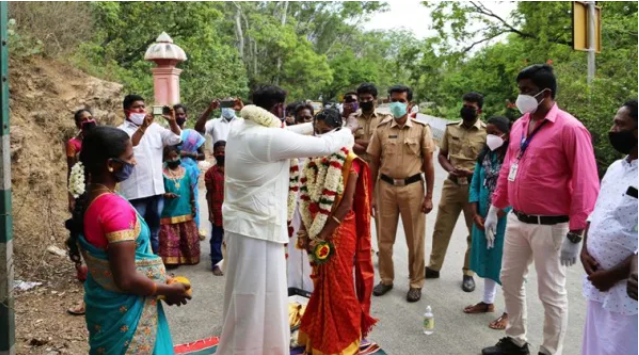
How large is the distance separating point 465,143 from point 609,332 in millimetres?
3268

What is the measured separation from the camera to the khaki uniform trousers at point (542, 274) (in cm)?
387

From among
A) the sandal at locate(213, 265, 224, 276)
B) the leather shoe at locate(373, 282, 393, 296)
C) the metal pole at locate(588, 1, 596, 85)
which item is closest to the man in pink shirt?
the leather shoe at locate(373, 282, 393, 296)

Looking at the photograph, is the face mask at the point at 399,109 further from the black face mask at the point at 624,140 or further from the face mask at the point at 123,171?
the face mask at the point at 123,171

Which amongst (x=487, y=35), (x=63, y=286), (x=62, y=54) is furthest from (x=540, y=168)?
(x=487, y=35)

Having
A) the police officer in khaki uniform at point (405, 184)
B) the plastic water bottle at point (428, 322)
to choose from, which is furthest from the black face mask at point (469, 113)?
the plastic water bottle at point (428, 322)

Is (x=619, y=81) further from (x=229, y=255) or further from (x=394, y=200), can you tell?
(x=229, y=255)

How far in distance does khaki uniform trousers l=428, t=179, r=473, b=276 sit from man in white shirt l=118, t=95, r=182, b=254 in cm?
313

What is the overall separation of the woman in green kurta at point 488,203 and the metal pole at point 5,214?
3927 millimetres

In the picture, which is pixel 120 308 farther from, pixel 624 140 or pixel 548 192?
pixel 548 192

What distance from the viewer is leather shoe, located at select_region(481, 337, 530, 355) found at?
4.25 m

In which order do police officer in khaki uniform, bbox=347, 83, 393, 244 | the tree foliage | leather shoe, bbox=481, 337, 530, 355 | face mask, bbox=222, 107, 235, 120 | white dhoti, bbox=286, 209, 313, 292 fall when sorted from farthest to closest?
the tree foliage → face mask, bbox=222, 107, 235, 120 → police officer in khaki uniform, bbox=347, 83, 393, 244 → white dhoti, bbox=286, 209, 313, 292 → leather shoe, bbox=481, 337, 530, 355

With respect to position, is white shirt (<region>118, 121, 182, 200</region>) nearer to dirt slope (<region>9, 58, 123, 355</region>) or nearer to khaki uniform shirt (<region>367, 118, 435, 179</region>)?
dirt slope (<region>9, 58, 123, 355</region>)

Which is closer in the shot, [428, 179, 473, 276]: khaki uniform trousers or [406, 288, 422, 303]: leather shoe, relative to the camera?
[406, 288, 422, 303]: leather shoe

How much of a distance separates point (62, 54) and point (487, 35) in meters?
12.0
